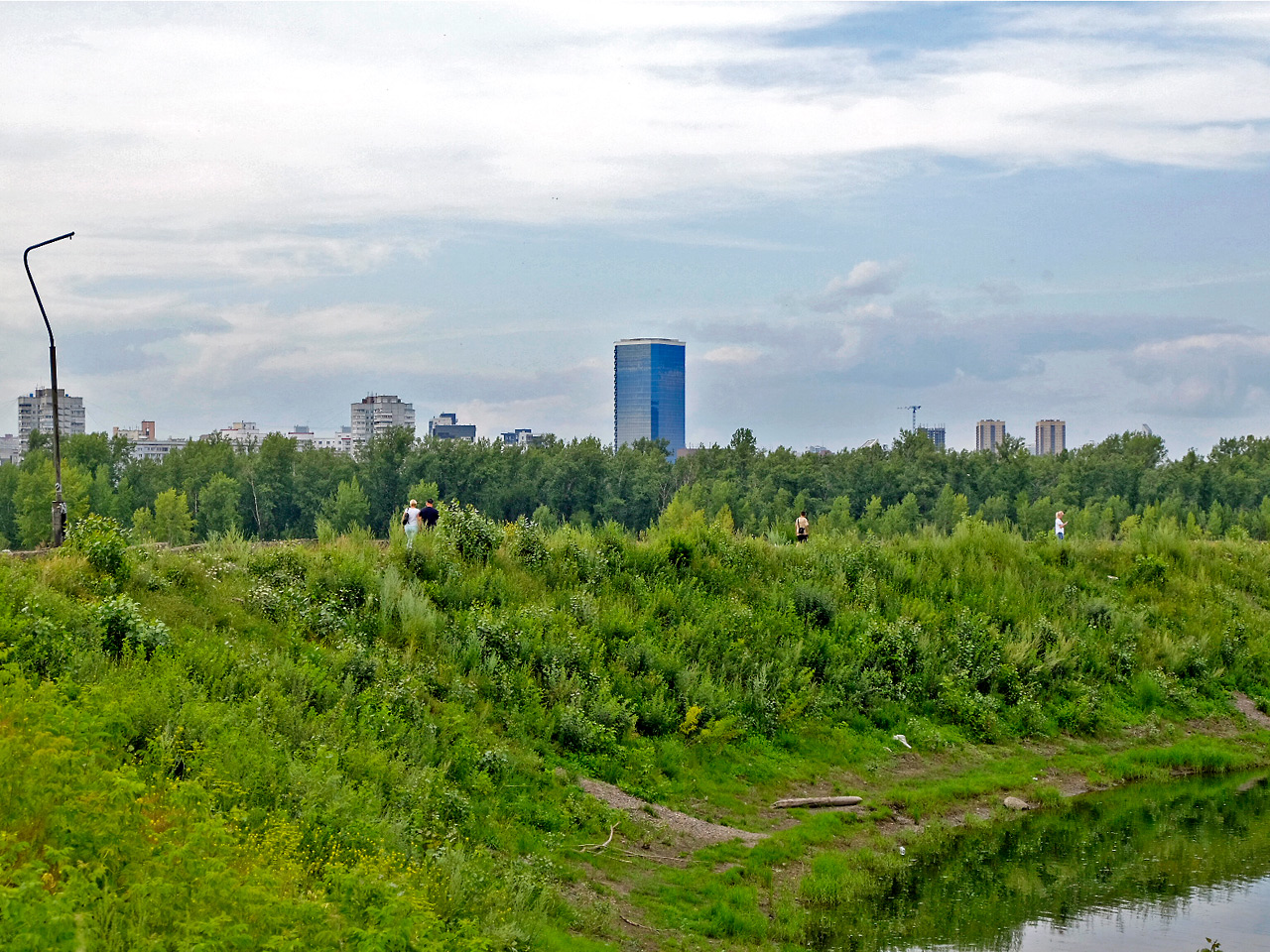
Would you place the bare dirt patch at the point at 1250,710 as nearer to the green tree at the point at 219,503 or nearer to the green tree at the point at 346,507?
the green tree at the point at 346,507

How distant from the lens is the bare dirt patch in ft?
96.7

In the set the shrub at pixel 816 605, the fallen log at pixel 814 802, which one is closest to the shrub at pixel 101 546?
the fallen log at pixel 814 802

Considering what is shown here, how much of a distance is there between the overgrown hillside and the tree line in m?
68.5

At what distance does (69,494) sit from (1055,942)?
81.1 metres

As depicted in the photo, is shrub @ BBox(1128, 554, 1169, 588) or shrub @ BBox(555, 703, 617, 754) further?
shrub @ BBox(1128, 554, 1169, 588)

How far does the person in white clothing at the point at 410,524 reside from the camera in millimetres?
23633

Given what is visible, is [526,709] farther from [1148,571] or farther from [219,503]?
[219,503]

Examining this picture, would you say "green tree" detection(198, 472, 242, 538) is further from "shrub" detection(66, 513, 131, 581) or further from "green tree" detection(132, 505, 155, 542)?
"shrub" detection(66, 513, 131, 581)

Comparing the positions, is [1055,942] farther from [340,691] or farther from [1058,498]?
[1058,498]

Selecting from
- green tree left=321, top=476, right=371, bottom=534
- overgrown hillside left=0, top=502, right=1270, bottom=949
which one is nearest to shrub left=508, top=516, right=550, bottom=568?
overgrown hillside left=0, top=502, right=1270, bottom=949

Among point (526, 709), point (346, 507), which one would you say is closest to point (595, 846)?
point (526, 709)

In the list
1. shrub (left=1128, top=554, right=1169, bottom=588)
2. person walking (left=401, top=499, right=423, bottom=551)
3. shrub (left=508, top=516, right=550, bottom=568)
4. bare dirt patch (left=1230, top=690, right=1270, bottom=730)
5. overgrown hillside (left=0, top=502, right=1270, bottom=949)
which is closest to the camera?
overgrown hillside (left=0, top=502, right=1270, bottom=949)

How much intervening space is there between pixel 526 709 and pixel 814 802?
5.42 metres

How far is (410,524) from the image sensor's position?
26562mm
